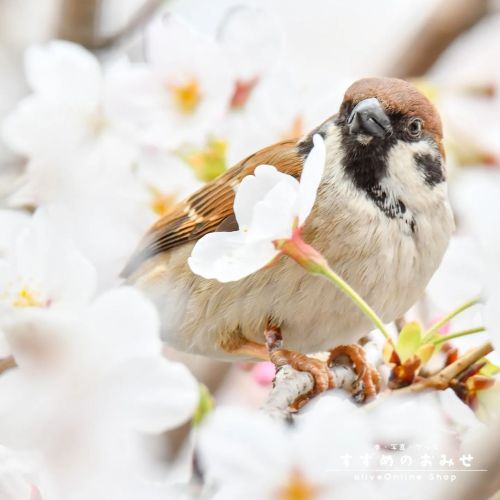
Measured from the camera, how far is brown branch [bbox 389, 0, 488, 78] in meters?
1.54

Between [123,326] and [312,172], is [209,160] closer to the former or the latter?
[312,172]

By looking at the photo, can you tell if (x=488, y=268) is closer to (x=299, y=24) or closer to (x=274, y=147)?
(x=274, y=147)

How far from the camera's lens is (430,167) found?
124 cm

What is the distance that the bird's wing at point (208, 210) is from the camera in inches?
52.2

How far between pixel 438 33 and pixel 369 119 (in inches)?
19.5

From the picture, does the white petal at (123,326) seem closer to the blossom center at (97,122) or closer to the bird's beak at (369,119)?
the bird's beak at (369,119)

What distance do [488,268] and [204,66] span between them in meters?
0.77

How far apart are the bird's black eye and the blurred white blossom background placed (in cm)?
11

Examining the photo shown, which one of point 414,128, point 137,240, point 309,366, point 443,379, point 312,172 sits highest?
point 312,172

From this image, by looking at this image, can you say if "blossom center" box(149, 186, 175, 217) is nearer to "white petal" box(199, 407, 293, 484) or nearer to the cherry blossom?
the cherry blossom

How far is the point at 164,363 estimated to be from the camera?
646mm

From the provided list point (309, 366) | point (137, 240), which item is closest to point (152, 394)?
point (309, 366)

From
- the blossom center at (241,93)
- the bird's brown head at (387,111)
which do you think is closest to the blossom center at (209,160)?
the blossom center at (241,93)

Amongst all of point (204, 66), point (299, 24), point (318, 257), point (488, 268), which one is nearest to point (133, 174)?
point (204, 66)
